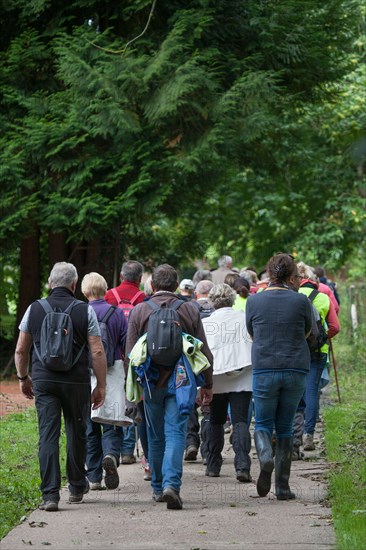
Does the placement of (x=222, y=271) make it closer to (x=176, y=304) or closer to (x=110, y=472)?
(x=110, y=472)

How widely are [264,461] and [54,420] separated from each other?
1648mm

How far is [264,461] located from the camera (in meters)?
8.55

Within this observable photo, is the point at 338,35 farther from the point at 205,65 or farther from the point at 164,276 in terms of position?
the point at 164,276

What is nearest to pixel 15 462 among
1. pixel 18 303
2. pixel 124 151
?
pixel 124 151

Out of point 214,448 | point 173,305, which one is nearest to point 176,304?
point 173,305

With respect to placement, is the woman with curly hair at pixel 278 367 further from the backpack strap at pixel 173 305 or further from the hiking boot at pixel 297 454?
the hiking boot at pixel 297 454

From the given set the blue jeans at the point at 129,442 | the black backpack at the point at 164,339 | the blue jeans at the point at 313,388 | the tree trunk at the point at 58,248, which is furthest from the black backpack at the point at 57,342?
the tree trunk at the point at 58,248

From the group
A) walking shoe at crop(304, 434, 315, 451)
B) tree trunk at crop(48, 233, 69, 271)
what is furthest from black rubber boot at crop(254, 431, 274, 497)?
tree trunk at crop(48, 233, 69, 271)

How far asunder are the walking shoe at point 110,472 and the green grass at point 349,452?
71.4 inches

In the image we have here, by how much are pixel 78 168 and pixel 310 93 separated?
5.94m

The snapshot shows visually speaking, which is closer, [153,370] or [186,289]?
[153,370]

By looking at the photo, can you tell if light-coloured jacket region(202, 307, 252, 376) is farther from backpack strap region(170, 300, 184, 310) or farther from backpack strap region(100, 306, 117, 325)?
backpack strap region(170, 300, 184, 310)

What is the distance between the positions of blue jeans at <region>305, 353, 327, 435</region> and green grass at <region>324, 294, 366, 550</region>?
1.00ft

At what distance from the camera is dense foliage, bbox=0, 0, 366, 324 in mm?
17969
